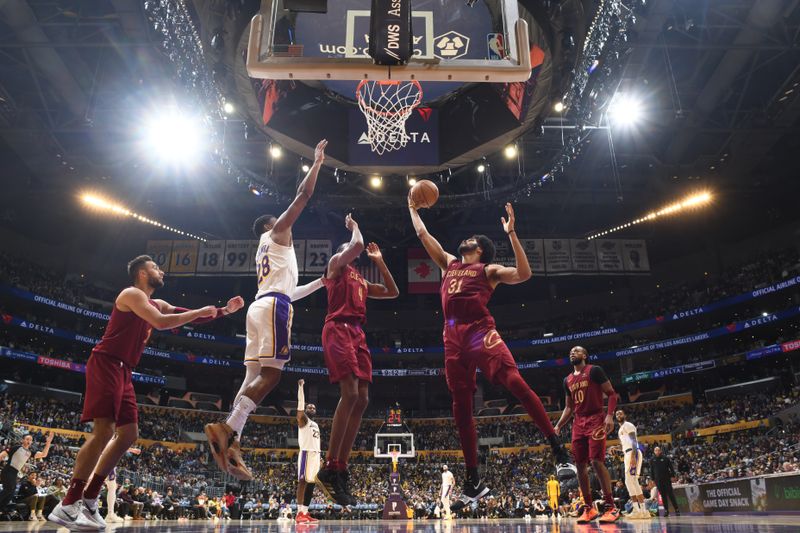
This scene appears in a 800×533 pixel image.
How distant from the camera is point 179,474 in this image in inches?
930

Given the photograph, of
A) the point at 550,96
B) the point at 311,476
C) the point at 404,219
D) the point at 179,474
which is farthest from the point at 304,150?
the point at 179,474

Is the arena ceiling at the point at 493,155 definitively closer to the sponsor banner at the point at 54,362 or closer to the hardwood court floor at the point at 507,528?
the sponsor banner at the point at 54,362

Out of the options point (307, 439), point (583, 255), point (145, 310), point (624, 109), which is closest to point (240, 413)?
point (145, 310)

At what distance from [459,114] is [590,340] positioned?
24.7m

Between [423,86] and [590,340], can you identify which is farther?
[590,340]

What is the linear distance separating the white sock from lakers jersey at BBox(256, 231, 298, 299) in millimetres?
987

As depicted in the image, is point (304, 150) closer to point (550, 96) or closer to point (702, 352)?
point (550, 96)

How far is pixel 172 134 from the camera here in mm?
18172

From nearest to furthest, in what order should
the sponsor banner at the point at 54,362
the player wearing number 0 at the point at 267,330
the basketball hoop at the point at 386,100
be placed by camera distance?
the player wearing number 0 at the point at 267,330
the basketball hoop at the point at 386,100
the sponsor banner at the point at 54,362

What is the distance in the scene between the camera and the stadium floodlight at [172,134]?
17688mm

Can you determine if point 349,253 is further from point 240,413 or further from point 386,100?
point 386,100

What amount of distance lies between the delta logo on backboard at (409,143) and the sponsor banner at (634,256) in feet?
51.2

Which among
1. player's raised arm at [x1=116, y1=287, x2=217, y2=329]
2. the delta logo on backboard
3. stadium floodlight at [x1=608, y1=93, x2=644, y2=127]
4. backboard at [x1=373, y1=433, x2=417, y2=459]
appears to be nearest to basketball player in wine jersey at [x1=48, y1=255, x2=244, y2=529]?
player's raised arm at [x1=116, y1=287, x2=217, y2=329]

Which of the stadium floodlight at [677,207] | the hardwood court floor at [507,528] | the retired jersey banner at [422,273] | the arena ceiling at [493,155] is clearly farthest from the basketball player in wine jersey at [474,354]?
the stadium floodlight at [677,207]
